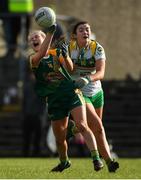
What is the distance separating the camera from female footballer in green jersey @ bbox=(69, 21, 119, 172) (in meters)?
12.9

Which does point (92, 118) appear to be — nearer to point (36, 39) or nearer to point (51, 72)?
point (51, 72)

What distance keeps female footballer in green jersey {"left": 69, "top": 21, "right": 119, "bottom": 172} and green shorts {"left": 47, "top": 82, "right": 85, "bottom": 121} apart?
6.3 inches

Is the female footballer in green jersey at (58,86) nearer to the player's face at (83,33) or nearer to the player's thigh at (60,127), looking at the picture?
the player's thigh at (60,127)

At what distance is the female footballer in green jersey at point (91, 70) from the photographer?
1288 centimetres

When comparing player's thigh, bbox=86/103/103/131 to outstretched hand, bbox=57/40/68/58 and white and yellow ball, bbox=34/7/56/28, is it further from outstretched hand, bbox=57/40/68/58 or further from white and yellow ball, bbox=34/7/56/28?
white and yellow ball, bbox=34/7/56/28

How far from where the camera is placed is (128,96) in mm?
25234

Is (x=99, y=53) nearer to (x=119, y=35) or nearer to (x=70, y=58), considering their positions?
(x=70, y=58)

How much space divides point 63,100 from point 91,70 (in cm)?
58

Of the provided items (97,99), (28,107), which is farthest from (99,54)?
(28,107)

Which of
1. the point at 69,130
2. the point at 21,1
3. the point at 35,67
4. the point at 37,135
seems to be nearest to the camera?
the point at 35,67

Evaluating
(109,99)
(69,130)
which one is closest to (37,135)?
(109,99)

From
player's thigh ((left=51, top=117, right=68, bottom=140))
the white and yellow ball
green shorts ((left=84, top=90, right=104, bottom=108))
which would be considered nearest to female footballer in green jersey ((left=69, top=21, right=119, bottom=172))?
green shorts ((left=84, top=90, right=104, bottom=108))

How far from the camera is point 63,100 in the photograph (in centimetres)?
1288

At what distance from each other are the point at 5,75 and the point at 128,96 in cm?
331
